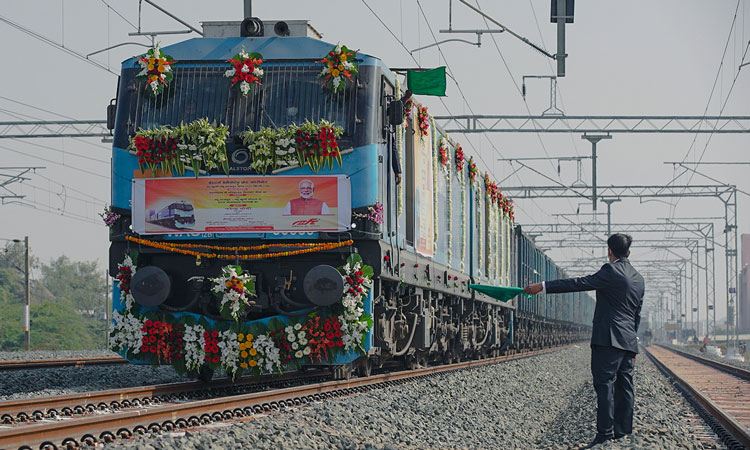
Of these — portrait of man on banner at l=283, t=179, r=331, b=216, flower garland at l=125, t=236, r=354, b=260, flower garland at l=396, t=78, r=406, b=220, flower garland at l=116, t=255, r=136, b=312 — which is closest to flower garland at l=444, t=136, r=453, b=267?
flower garland at l=396, t=78, r=406, b=220

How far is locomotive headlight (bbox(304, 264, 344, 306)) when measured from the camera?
35.8 feet

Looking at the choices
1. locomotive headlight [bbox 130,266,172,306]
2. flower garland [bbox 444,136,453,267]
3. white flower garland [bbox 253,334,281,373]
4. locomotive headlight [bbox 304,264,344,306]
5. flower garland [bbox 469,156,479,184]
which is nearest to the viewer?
locomotive headlight [bbox 304,264,344,306]

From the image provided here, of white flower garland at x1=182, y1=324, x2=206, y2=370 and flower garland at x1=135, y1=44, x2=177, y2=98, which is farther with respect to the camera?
flower garland at x1=135, y1=44, x2=177, y2=98

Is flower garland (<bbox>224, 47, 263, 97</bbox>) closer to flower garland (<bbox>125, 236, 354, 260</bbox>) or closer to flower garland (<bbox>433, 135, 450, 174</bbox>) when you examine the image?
flower garland (<bbox>125, 236, 354, 260</bbox>)

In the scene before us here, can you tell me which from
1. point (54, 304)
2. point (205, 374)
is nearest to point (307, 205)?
point (205, 374)

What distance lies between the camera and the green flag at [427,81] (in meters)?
13.5

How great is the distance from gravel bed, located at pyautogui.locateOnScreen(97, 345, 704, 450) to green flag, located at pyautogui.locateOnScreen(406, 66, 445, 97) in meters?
3.62

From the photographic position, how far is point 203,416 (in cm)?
884

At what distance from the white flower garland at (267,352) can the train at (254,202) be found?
18mm

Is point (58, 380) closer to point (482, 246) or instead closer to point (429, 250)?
point (429, 250)

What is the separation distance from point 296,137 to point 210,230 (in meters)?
1.31

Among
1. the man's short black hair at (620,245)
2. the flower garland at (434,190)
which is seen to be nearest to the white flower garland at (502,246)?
the flower garland at (434,190)

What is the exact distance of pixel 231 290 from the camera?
36.0 ft

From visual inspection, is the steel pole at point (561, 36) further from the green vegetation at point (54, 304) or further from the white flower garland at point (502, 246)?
the green vegetation at point (54, 304)
